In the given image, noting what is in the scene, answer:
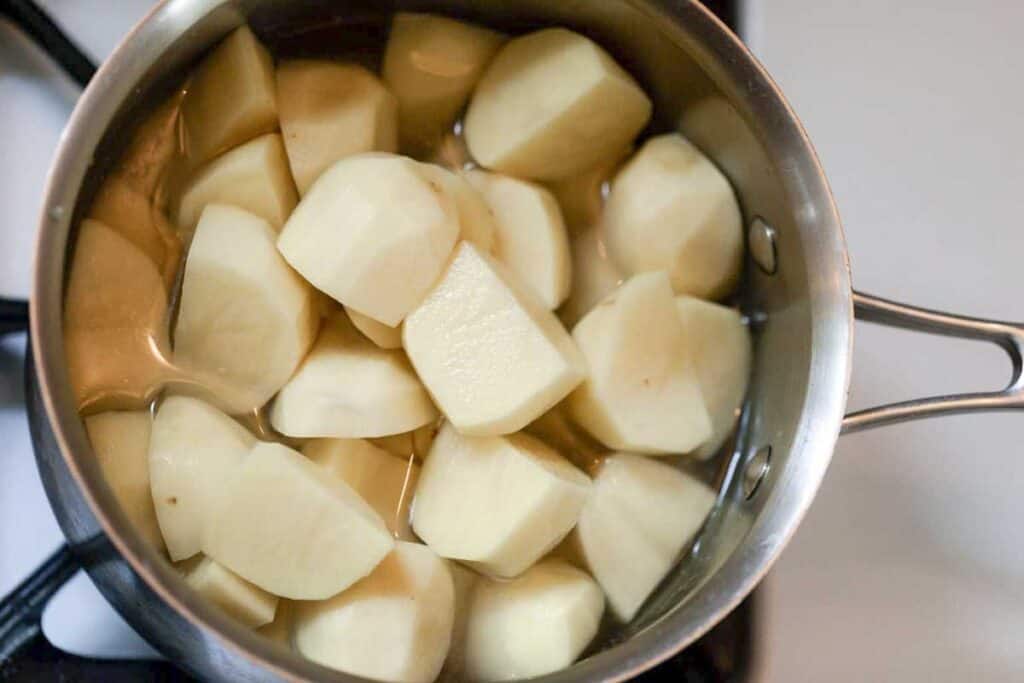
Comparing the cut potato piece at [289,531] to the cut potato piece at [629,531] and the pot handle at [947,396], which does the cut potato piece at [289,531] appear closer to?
the cut potato piece at [629,531]

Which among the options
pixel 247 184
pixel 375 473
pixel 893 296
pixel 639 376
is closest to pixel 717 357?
pixel 639 376

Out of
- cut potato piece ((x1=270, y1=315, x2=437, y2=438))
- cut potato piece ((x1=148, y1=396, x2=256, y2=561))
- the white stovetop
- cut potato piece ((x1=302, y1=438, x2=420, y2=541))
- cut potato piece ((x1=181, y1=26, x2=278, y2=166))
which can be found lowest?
the white stovetop

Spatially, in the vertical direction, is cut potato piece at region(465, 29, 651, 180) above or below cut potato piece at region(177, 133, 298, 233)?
below

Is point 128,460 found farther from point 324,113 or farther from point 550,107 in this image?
point 550,107

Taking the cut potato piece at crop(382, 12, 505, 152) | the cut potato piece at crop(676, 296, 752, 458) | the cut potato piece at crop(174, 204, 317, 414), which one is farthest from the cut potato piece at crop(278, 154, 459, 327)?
Answer: the cut potato piece at crop(676, 296, 752, 458)

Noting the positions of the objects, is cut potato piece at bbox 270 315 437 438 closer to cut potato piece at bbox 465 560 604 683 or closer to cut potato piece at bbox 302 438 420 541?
cut potato piece at bbox 302 438 420 541

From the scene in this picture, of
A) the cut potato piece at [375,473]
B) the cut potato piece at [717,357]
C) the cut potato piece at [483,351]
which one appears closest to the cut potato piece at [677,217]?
the cut potato piece at [717,357]

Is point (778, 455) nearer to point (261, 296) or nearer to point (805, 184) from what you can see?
point (805, 184)

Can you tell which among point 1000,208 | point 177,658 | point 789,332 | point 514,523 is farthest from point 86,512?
point 1000,208
